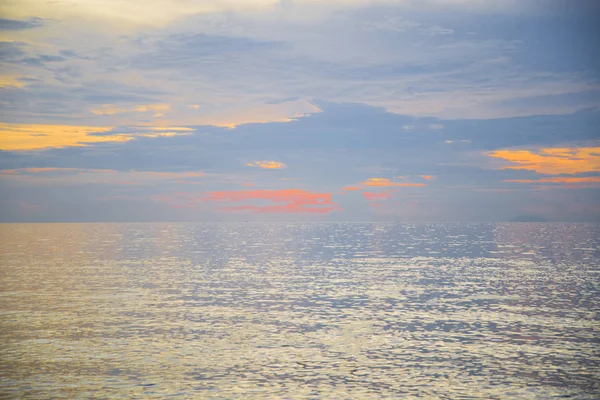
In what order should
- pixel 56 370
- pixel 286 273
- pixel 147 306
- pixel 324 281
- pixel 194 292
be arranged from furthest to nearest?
pixel 286 273, pixel 324 281, pixel 194 292, pixel 147 306, pixel 56 370

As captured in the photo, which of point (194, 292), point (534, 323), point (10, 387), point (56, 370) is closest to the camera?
point (10, 387)

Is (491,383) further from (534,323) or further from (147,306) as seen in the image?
(147,306)

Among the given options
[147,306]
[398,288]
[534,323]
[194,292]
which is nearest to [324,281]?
[398,288]

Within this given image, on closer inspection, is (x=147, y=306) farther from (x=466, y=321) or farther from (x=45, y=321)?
(x=466, y=321)

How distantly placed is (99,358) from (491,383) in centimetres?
2692

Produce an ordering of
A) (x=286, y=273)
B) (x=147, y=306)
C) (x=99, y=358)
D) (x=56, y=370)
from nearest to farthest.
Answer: (x=56, y=370), (x=99, y=358), (x=147, y=306), (x=286, y=273)

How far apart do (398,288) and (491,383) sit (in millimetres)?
45056

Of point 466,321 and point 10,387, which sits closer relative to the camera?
point 10,387

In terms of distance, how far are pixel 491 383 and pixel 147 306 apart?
40.6m

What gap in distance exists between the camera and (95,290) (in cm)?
8031

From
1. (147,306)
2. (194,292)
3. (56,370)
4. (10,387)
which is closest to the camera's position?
(10,387)

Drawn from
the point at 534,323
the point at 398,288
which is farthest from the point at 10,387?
the point at 398,288

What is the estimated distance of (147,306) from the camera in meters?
67.4

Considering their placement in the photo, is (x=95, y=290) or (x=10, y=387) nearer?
(x=10, y=387)
